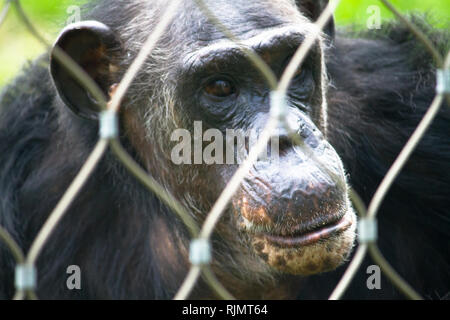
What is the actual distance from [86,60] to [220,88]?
0.82 metres

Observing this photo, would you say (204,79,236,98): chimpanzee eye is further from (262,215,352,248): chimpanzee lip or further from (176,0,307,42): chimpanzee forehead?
(262,215,352,248): chimpanzee lip

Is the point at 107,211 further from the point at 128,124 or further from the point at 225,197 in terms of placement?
the point at 225,197

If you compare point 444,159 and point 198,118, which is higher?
point 198,118

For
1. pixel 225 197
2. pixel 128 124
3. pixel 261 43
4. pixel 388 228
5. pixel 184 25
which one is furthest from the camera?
pixel 388 228

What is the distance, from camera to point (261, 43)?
3.15 metres

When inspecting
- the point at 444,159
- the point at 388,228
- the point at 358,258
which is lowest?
the point at 388,228

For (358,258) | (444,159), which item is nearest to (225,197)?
(358,258)

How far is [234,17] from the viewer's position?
3246 mm

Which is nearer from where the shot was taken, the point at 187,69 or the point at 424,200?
the point at 187,69

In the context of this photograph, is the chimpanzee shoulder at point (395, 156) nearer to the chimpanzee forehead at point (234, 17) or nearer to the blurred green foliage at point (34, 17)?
the chimpanzee forehead at point (234, 17)

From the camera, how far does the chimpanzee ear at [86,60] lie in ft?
11.1

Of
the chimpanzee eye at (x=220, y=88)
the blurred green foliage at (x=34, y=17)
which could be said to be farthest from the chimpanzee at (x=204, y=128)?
the blurred green foliage at (x=34, y=17)

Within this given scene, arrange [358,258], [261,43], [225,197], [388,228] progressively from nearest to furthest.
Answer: [225,197] < [358,258] < [261,43] < [388,228]
